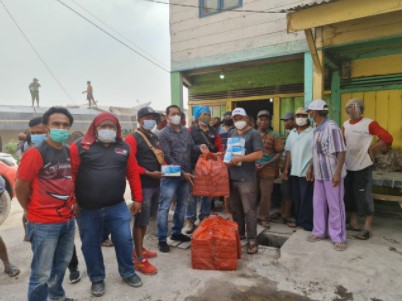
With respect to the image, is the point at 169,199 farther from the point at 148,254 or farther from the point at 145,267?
the point at 145,267

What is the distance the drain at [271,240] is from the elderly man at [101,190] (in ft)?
7.41

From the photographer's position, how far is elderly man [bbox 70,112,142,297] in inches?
115

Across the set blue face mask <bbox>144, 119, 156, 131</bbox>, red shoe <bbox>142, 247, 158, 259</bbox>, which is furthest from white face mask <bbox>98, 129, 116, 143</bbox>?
red shoe <bbox>142, 247, 158, 259</bbox>

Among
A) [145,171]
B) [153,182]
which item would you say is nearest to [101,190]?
[145,171]

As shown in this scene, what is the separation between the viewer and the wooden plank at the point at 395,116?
19.2 feet

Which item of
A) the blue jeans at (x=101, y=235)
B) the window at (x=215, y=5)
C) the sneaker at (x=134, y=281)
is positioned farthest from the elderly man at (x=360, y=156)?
the window at (x=215, y=5)

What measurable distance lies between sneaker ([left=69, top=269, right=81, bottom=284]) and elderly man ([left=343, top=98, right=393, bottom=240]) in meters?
3.84

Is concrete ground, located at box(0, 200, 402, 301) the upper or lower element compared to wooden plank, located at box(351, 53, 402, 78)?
lower

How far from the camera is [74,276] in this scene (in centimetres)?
340

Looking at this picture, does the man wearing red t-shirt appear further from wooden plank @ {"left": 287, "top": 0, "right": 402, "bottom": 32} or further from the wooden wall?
the wooden wall

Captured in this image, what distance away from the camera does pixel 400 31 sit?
462 cm

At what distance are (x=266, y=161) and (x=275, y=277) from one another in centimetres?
212

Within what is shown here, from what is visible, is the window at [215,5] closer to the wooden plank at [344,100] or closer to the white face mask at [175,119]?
the wooden plank at [344,100]

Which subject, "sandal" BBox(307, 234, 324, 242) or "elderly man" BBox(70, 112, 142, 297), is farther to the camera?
"sandal" BBox(307, 234, 324, 242)
